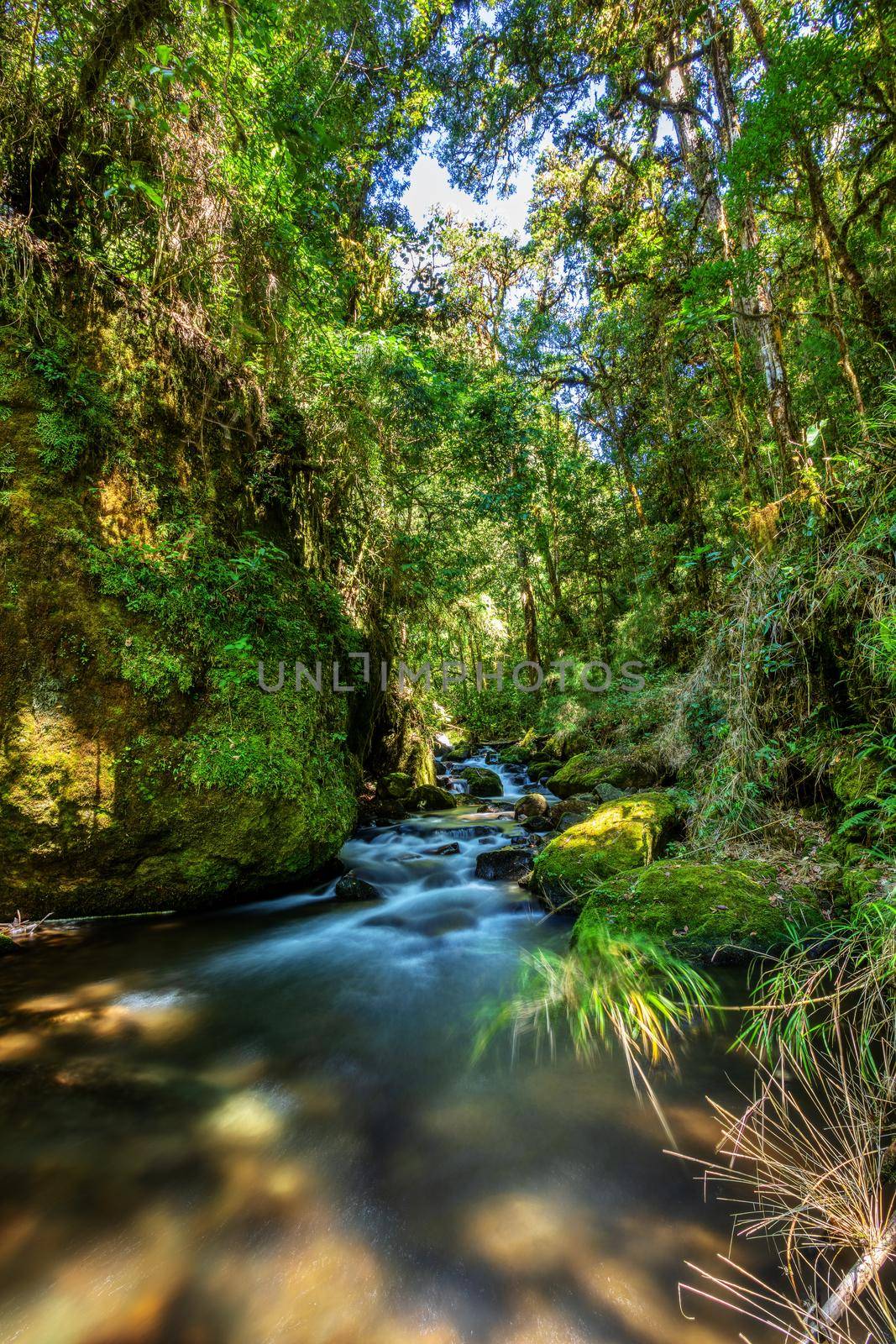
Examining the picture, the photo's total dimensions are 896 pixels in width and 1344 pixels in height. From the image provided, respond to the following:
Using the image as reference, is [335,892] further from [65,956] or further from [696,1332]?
[696,1332]

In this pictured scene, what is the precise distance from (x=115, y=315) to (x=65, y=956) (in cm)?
512

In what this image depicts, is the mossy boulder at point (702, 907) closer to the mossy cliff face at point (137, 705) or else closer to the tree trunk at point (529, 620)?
the mossy cliff face at point (137, 705)

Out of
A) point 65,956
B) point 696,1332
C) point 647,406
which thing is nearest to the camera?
point 696,1332

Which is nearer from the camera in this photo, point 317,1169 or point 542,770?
point 317,1169

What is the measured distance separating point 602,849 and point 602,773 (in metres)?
3.85

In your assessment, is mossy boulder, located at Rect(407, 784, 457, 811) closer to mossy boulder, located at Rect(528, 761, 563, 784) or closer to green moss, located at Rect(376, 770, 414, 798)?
green moss, located at Rect(376, 770, 414, 798)

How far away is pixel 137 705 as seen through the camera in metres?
3.95

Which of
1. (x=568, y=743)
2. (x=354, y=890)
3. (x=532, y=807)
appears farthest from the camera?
(x=568, y=743)

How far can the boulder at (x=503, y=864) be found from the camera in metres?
5.10

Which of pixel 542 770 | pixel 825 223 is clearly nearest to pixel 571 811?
pixel 542 770

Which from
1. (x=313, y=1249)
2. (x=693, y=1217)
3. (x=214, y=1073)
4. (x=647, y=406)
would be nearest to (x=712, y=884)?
(x=693, y=1217)

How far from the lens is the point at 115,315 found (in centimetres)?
445

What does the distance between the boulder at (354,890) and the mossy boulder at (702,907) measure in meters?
2.09

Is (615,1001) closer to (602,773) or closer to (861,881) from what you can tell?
(861,881)
